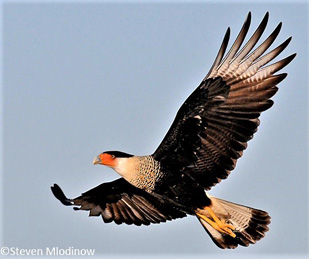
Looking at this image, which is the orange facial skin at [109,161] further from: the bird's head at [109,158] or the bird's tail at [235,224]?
the bird's tail at [235,224]

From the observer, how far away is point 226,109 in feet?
23.0

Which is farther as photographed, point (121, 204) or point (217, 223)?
point (121, 204)

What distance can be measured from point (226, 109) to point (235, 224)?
137 cm

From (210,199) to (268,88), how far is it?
4.27ft

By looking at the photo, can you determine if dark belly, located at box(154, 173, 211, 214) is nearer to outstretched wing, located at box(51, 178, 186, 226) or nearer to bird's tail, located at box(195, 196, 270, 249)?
bird's tail, located at box(195, 196, 270, 249)

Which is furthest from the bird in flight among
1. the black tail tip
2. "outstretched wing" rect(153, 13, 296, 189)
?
the black tail tip

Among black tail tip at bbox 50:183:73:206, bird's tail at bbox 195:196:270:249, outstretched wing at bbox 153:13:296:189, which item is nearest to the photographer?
outstretched wing at bbox 153:13:296:189

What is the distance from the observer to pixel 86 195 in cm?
814

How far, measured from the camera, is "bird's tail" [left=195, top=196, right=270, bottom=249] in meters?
7.43

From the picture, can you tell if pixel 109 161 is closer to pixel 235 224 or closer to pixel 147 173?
pixel 147 173

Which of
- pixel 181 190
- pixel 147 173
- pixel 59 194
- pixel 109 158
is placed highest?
pixel 59 194

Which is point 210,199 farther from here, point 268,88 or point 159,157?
point 268,88

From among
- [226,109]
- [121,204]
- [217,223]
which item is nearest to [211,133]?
[226,109]

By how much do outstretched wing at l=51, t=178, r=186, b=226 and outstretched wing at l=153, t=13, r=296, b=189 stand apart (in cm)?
111
